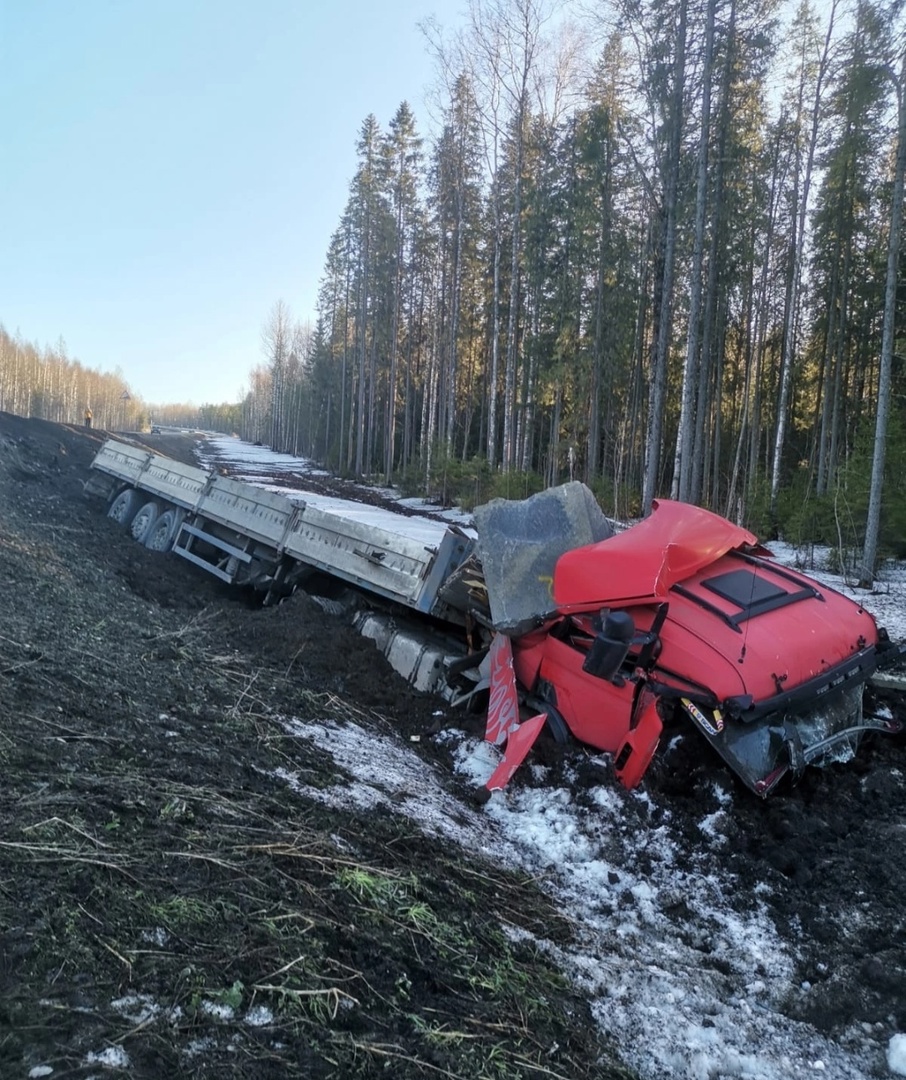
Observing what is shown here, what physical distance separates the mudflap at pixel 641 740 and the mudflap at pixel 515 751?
538 millimetres

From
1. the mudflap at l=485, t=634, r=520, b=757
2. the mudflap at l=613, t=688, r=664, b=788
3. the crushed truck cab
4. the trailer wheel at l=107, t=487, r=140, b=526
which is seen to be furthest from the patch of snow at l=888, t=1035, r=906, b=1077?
the trailer wheel at l=107, t=487, r=140, b=526

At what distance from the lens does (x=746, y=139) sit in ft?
63.8

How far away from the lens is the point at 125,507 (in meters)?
12.3

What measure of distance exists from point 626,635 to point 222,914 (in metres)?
2.45

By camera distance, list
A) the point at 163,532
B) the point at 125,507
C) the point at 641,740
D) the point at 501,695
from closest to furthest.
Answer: the point at 641,740, the point at 501,695, the point at 163,532, the point at 125,507

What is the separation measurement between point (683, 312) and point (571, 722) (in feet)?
76.6

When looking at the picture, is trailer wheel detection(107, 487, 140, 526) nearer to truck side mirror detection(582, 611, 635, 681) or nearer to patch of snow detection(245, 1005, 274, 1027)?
truck side mirror detection(582, 611, 635, 681)

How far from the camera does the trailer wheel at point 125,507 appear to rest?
12125 mm

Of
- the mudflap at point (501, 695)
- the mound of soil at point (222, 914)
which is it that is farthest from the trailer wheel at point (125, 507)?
the mudflap at point (501, 695)

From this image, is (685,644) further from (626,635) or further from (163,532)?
(163,532)

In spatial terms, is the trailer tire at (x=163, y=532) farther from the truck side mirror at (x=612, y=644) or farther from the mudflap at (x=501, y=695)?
the truck side mirror at (x=612, y=644)

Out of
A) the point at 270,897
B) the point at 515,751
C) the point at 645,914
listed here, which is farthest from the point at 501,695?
the point at 270,897

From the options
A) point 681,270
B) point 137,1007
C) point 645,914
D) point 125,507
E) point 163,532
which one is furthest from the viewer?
point 681,270

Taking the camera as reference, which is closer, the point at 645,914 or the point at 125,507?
the point at 645,914
